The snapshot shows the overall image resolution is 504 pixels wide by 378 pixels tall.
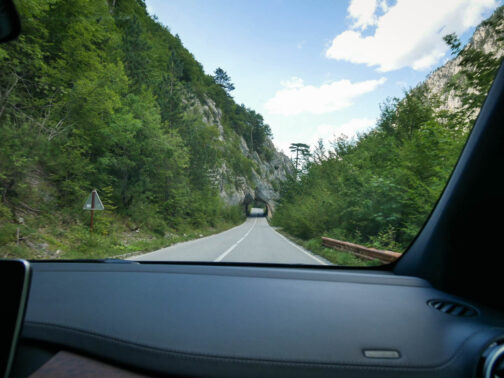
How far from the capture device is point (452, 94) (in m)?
2.26

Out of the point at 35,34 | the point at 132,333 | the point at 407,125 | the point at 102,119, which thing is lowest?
the point at 132,333

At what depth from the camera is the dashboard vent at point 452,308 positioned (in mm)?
1589

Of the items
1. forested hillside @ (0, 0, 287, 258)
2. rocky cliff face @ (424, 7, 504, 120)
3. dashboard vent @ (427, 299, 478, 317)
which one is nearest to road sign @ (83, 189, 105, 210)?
forested hillside @ (0, 0, 287, 258)

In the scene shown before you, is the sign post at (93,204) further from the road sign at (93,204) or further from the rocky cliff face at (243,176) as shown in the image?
the rocky cliff face at (243,176)

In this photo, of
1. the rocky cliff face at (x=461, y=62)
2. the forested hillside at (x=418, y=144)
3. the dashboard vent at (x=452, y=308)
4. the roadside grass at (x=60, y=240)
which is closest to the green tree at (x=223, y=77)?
the forested hillside at (x=418, y=144)

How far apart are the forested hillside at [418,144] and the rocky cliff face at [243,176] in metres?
30.8

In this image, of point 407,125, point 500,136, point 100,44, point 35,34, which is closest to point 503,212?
point 500,136

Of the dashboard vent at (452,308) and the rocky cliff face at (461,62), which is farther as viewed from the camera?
the rocky cliff face at (461,62)

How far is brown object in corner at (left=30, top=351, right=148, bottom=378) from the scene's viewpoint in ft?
3.90

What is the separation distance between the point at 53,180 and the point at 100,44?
503cm

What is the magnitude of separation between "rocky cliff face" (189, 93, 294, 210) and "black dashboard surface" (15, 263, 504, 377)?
106 feet

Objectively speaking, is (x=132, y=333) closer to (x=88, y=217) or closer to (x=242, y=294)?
(x=242, y=294)

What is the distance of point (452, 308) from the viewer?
1657 millimetres

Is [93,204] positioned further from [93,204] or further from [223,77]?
[223,77]
